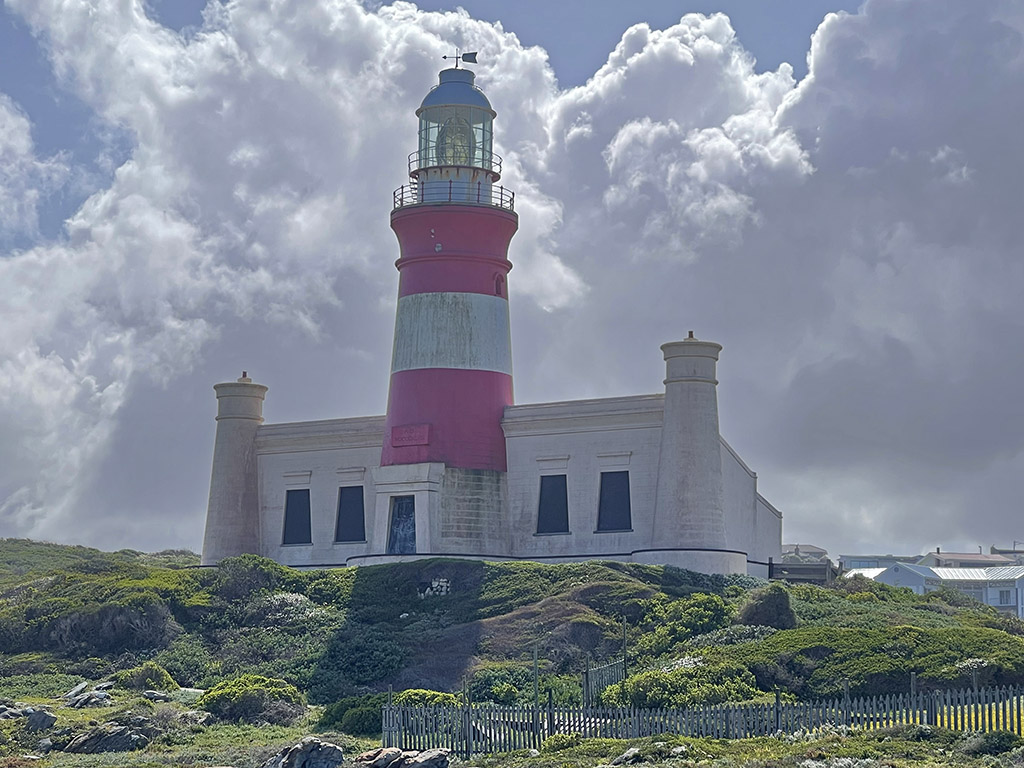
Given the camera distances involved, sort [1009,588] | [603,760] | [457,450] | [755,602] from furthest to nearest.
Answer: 1. [1009,588]
2. [457,450]
3. [755,602]
4. [603,760]

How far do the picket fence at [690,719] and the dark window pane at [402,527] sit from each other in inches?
745

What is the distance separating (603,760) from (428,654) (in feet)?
42.2

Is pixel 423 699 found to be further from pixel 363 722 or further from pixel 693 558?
pixel 693 558

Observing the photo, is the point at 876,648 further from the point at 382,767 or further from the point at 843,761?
the point at 382,767

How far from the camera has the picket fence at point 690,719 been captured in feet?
83.8

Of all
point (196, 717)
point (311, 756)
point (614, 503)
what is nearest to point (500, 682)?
point (196, 717)

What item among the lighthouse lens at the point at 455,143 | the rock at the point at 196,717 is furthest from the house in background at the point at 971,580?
the rock at the point at 196,717

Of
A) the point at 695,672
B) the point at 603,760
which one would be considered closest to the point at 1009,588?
the point at 695,672

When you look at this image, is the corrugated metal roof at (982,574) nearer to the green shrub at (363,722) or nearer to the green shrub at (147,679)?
the green shrub at (147,679)

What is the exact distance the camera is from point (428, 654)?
3697cm

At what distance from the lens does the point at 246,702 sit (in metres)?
31.3

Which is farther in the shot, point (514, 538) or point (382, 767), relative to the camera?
point (514, 538)

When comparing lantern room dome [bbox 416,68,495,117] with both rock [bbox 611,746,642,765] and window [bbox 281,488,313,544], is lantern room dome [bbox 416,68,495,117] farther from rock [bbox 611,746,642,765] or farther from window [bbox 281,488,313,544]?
rock [bbox 611,746,642,765]

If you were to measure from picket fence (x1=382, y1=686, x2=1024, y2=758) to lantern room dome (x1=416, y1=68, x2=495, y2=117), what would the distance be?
25.3 meters
